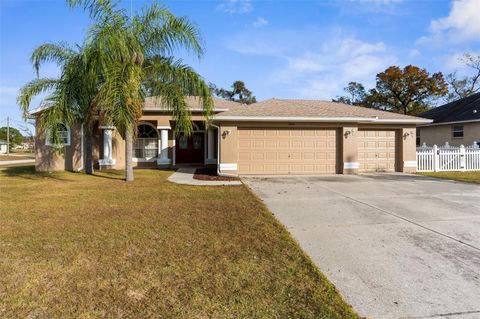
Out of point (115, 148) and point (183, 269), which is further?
point (115, 148)

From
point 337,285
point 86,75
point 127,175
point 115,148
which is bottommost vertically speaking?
point 337,285

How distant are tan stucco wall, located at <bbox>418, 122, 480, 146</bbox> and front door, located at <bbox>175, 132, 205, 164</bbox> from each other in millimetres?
19104

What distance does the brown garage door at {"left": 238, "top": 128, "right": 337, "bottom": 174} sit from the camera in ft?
44.7

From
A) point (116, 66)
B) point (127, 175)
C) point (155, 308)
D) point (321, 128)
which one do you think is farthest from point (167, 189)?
point (321, 128)

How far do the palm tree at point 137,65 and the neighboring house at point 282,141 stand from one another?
210cm

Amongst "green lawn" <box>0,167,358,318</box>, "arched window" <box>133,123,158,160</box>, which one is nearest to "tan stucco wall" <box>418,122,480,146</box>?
"green lawn" <box>0,167,358,318</box>

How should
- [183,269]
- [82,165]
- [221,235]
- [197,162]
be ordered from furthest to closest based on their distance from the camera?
1. [197,162]
2. [82,165]
3. [221,235]
4. [183,269]

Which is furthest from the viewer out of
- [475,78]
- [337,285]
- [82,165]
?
[475,78]

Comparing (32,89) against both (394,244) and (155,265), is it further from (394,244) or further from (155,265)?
(394,244)

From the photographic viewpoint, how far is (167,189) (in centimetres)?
952

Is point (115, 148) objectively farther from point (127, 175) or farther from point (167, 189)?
point (167, 189)

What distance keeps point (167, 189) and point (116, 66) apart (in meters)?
4.51

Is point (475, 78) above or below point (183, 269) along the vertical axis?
above

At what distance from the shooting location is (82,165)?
16125 mm
